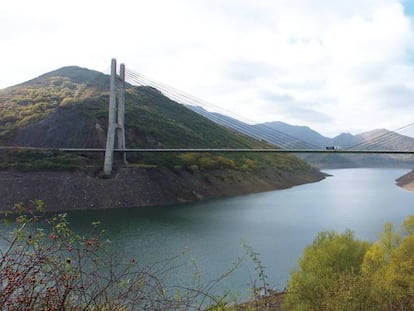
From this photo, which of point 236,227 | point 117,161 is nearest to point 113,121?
point 117,161

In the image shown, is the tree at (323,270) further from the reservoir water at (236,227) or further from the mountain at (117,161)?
the mountain at (117,161)

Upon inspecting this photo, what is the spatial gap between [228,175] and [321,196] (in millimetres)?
7886

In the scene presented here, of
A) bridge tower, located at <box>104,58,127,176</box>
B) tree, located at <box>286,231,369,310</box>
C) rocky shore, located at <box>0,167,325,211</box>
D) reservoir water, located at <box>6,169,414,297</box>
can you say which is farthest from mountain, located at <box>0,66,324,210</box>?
tree, located at <box>286,231,369,310</box>

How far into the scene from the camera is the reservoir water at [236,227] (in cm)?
1172

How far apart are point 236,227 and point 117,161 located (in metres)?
13.4

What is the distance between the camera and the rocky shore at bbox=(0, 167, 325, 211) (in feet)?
75.2

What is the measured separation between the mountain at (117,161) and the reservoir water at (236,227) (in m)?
2.28

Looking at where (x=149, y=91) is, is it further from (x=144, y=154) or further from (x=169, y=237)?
(x=169, y=237)

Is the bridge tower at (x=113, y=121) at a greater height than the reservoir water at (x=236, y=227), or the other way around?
the bridge tower at (x=113, y=121)

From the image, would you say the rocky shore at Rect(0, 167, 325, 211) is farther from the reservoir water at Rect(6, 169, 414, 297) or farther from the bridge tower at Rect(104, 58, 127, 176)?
the reservoir water at Rect(6, 169, 414, 297)

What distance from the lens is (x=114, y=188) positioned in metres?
25.1

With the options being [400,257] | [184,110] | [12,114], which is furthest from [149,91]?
[400,257]

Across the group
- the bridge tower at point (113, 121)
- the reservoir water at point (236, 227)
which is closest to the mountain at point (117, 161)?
the bridge tower at point (113, 121)

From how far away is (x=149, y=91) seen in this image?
48406 millimetres
